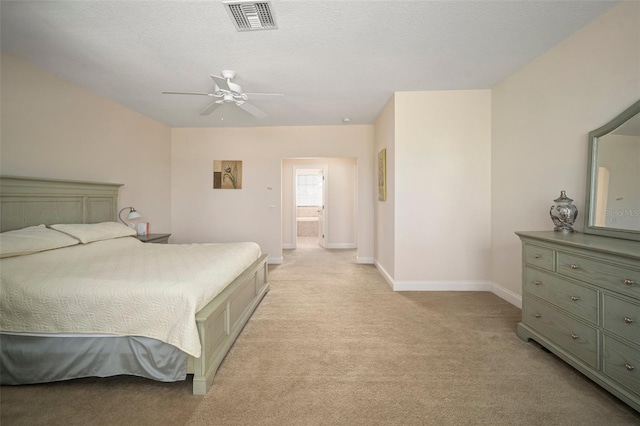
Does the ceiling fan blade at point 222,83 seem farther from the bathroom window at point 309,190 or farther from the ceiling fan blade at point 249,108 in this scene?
the bathroom window at point 309,190

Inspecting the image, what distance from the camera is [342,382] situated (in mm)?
1763

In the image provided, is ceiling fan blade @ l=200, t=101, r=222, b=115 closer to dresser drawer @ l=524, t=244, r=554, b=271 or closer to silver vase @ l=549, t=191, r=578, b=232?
dresser drawer @ l=524, t=244, r=554, b=271

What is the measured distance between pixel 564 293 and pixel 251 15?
294 cm

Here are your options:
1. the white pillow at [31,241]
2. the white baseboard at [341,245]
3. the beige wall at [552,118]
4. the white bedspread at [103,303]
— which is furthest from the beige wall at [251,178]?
the white bedspread at [103,303]

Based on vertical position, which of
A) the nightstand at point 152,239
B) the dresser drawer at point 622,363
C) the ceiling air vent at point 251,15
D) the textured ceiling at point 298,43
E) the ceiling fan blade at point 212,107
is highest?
the textured ceiling at point 298,43

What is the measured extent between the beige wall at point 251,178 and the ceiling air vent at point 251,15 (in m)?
3.00

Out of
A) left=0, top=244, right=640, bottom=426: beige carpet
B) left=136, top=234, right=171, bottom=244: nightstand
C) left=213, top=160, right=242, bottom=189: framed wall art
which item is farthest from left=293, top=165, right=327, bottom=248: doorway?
left=0, top=244, right=640, bottom=426: beige carpet

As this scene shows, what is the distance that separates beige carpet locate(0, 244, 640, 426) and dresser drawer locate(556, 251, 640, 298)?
0.68m

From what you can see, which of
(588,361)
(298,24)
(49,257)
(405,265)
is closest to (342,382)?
(588,361)

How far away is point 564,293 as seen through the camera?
72.6 inches

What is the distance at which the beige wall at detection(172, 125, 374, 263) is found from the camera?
5.09 m

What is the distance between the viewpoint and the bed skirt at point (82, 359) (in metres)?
1.69

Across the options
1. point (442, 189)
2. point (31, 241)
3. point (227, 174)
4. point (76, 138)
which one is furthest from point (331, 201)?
point (31, 241)

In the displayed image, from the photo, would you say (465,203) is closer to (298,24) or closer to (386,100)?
(386,100)
